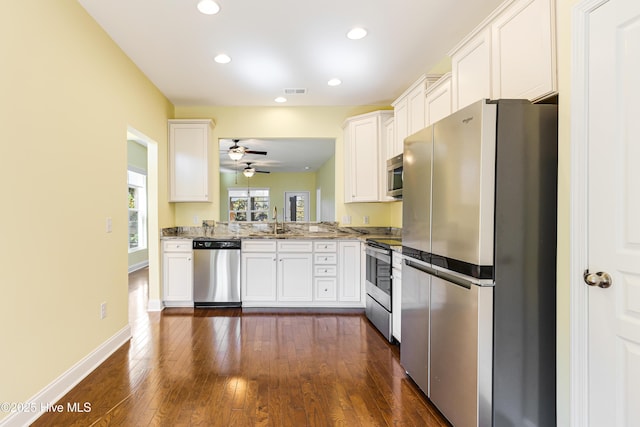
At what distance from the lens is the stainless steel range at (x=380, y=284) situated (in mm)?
3033

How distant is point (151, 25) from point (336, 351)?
10.0 ft

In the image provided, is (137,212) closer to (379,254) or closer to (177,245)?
(177,245)

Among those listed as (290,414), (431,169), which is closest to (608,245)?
(431,169)

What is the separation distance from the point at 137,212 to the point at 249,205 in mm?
2404

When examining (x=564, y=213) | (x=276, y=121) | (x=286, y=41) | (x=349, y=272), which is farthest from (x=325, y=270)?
(x=564, y=213)

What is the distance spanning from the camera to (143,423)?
72.2 inches

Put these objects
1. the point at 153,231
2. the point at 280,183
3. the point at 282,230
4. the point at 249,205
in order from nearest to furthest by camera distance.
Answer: the point at 153,231 → the point at 282,230 → the point at 249,205 → the point at 280,183

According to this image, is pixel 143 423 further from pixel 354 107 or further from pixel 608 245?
pixel 354 107

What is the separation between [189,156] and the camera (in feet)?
13.9

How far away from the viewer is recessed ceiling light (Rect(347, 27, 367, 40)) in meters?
2.61

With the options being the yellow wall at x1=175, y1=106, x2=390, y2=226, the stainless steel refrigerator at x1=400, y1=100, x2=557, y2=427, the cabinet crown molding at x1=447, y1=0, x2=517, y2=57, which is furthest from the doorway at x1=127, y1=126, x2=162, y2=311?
the stainless steel refrigerator at x1=400, y1=100, x2=557, y2=427

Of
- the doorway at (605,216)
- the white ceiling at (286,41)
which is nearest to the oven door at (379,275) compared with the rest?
the doorway at (605,216)

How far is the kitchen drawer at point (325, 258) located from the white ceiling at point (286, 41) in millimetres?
1976

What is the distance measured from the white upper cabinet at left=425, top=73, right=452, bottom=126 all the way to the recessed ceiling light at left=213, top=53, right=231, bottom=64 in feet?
6.15
